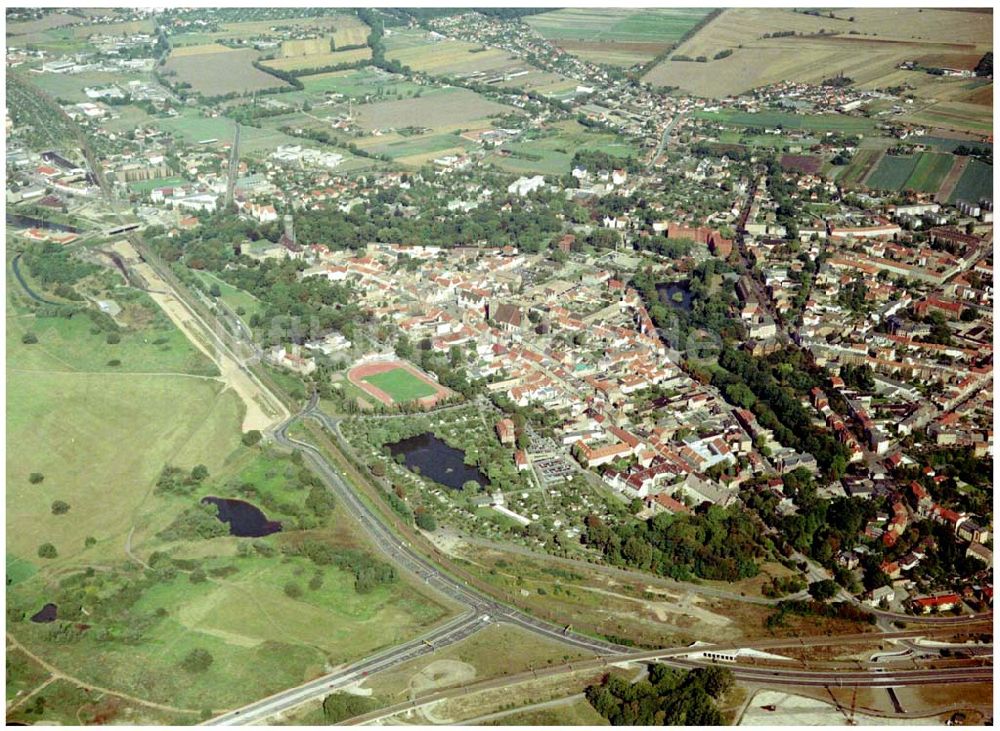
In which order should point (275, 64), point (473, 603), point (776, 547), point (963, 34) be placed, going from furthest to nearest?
point (275, 64)
point (963, 34)
point (776, 547)
point (473, 603)

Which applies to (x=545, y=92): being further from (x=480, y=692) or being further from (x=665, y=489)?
(x=480, y=692)

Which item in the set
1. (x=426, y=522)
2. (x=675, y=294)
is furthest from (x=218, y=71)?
(x=426, y=522)

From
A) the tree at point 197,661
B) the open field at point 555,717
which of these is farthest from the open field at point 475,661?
the tree at point 197,661

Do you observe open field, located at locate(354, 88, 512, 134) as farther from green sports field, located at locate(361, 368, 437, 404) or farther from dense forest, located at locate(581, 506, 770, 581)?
dense forest, located at locate(581, 506, 770, 581)

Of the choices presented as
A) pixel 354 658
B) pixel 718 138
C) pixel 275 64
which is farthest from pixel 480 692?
pixel 275 64

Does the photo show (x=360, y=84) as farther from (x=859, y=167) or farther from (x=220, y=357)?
(x=220, y=357)
